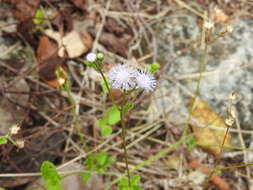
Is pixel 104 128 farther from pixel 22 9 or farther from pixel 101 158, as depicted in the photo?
pixel 22 9

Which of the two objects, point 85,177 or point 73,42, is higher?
point 73,42

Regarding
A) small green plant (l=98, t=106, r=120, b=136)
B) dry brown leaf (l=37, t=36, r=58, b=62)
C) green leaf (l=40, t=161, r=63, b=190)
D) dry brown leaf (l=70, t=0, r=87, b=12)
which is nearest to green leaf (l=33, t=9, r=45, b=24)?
dry brown leaf (l=37, t=36, r=58, b=62)

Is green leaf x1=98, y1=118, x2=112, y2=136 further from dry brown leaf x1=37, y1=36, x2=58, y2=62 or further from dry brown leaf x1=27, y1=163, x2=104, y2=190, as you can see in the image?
dry brown leaf x1=37, y1=36, x2=58, y2=62

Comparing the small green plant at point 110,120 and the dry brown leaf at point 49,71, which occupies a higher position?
the dry brown leaf at point 49,71

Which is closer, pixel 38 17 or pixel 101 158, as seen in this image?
pixel 101 158

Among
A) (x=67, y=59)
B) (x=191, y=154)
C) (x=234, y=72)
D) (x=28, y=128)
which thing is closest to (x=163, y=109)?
(x=191, y=154)

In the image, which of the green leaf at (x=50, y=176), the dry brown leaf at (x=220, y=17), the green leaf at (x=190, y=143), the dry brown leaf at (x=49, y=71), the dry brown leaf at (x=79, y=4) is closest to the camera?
the green leaf at (x=50, y=176)

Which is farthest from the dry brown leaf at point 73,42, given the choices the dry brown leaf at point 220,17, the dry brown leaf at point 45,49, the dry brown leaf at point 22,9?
the dry brown leaf at point 220,17

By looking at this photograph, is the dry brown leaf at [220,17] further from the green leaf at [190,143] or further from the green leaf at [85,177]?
the green leaf at [85,177]

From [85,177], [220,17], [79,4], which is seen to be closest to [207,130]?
[85,177]
